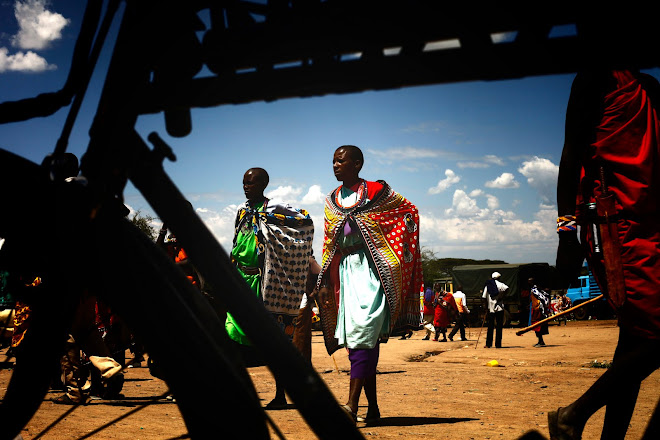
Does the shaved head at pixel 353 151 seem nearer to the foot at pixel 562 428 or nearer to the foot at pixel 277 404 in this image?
the foot at pixel 277 404

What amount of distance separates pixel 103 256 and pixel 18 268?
1.51 feet

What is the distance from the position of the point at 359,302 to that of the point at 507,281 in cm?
2836

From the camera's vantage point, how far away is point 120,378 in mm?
5949

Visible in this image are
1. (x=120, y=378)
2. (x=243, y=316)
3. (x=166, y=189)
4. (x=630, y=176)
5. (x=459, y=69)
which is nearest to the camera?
(x=459, y=69)

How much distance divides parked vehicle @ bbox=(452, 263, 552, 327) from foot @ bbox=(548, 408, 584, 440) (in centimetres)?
2717

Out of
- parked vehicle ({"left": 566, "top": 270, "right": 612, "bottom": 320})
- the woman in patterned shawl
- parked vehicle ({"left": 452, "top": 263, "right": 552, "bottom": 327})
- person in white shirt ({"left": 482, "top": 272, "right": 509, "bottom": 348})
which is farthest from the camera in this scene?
parked vehicle ({"left": 566, "top": 270, "right": 612, "bottom": 320})

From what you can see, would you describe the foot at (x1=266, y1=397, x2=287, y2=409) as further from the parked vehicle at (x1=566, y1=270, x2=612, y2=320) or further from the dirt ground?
the parked vehicle at (x1=566, y1=270, x2=612, y2=320)

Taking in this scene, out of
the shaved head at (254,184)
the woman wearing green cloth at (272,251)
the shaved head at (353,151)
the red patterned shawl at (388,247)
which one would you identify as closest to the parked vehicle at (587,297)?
the woman wearing green cloth at (272,251)

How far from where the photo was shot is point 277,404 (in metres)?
5.16

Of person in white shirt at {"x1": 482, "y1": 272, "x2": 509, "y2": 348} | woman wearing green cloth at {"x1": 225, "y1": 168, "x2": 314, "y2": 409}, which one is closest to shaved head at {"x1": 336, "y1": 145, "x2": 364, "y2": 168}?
woman wearing green cloth at {"x1": 225, "y1": 168, "x2": 314, "y2": 409}

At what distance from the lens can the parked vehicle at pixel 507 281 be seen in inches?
1161

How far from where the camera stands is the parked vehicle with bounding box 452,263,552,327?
29484 millimetres

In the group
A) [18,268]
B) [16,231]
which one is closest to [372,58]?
[16,231]

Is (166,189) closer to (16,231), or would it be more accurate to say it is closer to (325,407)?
(16,231)
